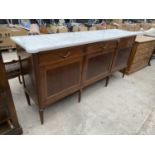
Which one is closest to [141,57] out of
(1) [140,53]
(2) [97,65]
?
(1) [140,53]

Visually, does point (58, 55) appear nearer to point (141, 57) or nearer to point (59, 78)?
point (59, 78)

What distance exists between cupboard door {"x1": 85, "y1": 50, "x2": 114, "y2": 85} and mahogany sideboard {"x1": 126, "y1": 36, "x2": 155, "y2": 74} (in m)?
0.83

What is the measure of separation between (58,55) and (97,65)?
696 mm

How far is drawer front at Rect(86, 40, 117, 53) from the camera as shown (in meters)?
1.49

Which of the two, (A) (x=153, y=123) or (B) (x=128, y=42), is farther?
(B) (x=128, y=42)

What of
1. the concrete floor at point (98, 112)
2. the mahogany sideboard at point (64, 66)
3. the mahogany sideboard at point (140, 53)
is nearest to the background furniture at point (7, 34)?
the concrete floor at point (98, 112)

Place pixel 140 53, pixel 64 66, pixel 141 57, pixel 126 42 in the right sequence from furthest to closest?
pixel 141 57 → pixel 140 53 → pixel 126 42 → pixel 64 66

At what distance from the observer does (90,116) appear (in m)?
1.65

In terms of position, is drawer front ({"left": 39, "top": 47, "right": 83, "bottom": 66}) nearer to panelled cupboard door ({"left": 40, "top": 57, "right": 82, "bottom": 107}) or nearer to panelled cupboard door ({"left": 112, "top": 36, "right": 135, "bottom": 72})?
panelled cupboard door ({"left": 40, "top": 57, "right": 82, "bottom": 107})

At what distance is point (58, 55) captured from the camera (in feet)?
4.00

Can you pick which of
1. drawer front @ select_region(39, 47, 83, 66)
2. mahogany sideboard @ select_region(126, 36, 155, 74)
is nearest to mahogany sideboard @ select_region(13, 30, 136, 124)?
drawer front @ select_region(39, 47, 83, 66)
